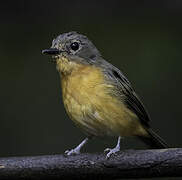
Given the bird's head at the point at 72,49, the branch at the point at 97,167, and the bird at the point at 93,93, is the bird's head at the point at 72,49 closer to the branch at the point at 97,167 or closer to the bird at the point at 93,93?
the bird at the point at 93,93

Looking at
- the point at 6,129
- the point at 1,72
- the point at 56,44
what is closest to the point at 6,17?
the point at 1,72

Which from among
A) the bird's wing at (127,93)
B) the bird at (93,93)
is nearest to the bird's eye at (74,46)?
the bird at (93,93)

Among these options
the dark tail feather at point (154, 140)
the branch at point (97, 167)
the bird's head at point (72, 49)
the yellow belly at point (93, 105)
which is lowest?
the dark tail feather at point (154, 140)

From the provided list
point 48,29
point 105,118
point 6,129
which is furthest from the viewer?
point 48,29

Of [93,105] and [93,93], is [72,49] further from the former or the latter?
[93,105]

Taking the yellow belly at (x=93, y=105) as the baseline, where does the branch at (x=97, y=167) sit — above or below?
below

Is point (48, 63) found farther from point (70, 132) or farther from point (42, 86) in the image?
point (70, 132)

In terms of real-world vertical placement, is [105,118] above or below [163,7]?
below
